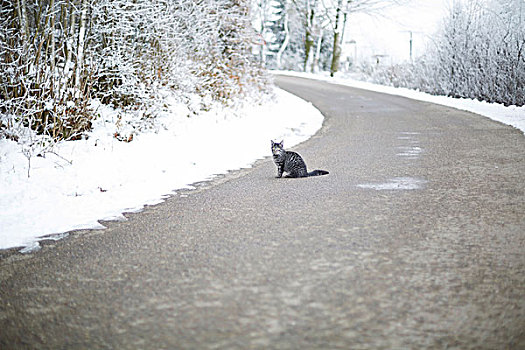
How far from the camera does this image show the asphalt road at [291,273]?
9.04 feet

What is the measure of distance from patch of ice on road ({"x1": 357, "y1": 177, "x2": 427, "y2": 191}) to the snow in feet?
7.84

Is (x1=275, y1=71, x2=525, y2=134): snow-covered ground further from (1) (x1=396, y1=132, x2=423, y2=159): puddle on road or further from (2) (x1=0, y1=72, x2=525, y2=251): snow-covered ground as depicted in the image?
(1) (x1=396, y1=132, x2=423, y2=159): puddle on road

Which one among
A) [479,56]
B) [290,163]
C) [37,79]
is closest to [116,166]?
[37,79]

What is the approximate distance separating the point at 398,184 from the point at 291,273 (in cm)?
344

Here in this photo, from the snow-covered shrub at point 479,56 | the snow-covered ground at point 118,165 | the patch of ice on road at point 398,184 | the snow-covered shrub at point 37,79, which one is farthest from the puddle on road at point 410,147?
the snow-covered shrub at point 479,56

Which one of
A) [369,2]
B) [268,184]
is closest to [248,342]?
[268,184]

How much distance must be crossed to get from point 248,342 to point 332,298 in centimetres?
71

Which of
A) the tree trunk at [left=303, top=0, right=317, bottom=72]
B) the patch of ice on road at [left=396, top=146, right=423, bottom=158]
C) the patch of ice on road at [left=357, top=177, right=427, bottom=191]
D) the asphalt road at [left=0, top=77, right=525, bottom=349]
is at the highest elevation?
the tree trunk at [left=303, top=0, right=317, bottom=72]

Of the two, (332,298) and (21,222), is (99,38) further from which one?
(332,298)

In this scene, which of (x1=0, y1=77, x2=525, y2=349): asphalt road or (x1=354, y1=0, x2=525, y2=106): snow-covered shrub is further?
(x1=354, y1=0, x2=525, y2=106): snow-covered shrub

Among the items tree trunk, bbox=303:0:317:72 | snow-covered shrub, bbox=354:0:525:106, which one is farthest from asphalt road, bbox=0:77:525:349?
tree trunk, bbox=303:0:317:72

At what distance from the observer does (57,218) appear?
5180mm

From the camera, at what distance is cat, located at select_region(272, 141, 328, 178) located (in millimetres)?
7254

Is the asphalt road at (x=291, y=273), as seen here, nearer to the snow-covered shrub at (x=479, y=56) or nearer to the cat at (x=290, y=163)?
the cat at (x=290, y=163)
